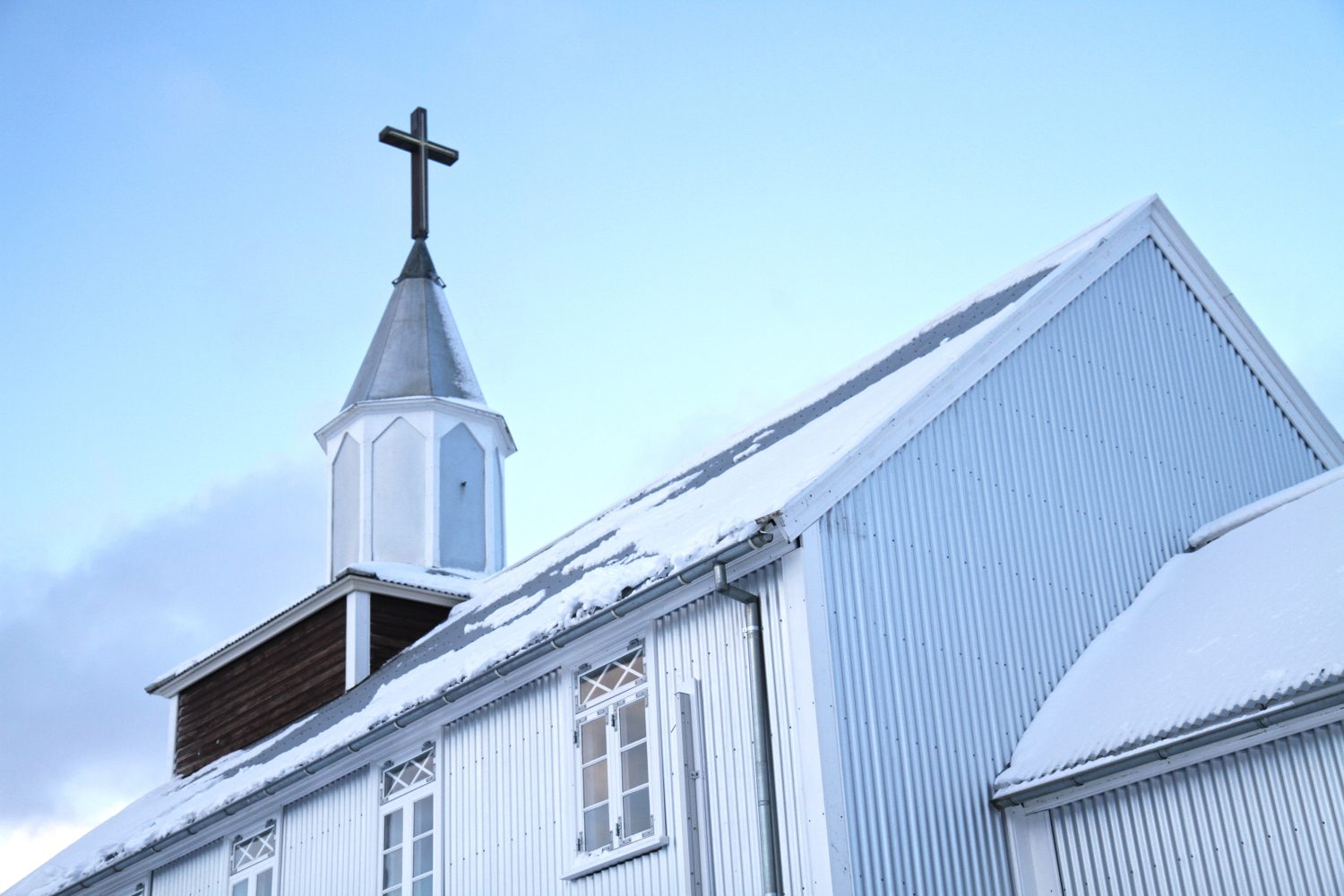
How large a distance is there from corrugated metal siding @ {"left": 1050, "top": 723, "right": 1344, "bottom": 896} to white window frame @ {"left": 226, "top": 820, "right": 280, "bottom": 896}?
9.57 metres

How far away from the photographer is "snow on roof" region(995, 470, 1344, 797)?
460 inches

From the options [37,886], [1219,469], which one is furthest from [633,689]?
[37,886]

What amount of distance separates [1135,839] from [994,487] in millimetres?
3593

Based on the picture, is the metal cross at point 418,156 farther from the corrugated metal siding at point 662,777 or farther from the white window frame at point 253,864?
the corrugated metal siding at point 662,777

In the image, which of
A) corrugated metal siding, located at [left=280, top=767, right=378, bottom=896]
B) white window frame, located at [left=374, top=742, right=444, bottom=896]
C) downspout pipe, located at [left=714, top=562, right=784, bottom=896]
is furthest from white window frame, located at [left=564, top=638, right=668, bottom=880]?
corrugated metal siding, located at [left=280, top=767, right=378, bottom=896]

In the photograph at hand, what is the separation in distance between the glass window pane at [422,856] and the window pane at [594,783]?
2.75 metres

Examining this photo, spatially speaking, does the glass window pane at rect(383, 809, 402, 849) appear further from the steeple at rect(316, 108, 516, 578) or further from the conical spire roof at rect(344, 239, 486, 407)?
the conical spire roof at rect(344, 239, 486, 407)

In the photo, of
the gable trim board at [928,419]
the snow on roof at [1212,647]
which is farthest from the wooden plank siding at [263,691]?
the snow on roof at [1212,647]

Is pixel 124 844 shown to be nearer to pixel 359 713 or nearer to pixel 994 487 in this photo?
pixel 359 713

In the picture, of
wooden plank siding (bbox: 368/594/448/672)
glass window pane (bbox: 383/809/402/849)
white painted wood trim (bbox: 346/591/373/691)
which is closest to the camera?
glass window pane (bbox: 383/809/402/849)

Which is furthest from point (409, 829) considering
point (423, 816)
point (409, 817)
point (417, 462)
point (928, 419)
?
point (417, 462)

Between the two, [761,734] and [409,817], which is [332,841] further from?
[761,734]

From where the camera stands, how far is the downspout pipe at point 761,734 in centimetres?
1191

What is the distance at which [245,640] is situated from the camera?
2356 centimetres
